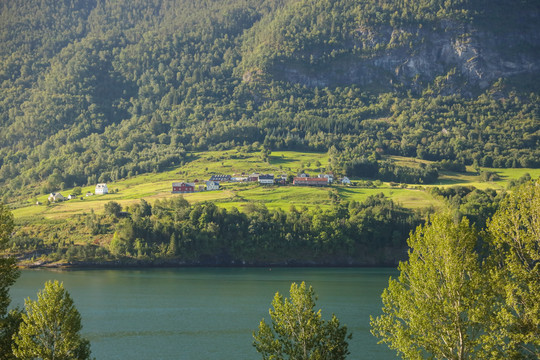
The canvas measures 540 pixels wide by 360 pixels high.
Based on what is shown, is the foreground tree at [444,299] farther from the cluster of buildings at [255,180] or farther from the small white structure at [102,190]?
the small white structure at [102,190]

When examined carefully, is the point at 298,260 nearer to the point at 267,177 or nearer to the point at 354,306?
the point at 267,177

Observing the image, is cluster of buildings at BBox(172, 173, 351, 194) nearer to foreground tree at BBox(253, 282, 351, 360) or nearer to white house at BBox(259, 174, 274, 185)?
white house at BBox(259, 174, 274, 185)

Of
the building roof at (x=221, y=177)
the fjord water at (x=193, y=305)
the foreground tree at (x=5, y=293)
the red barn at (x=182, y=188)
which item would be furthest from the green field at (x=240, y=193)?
the foreground tree at (x=5, y=293)

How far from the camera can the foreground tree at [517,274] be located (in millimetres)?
31141

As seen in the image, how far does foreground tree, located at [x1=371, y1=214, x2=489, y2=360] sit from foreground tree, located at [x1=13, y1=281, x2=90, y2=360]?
739 inches

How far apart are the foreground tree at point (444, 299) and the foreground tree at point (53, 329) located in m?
18.8

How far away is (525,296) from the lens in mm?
31609

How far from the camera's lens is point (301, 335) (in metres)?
34.9

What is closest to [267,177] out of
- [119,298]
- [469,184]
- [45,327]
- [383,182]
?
[383,182]

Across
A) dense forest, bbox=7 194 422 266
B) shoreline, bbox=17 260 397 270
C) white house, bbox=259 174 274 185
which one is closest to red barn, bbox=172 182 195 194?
dense forest, bbox=7 194 422 266

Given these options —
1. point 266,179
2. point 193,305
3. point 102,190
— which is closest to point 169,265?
point 193,305

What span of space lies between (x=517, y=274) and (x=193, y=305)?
58.3 meters

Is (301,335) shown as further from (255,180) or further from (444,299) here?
(255,180)

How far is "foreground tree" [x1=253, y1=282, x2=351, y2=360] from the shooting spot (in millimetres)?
34500
